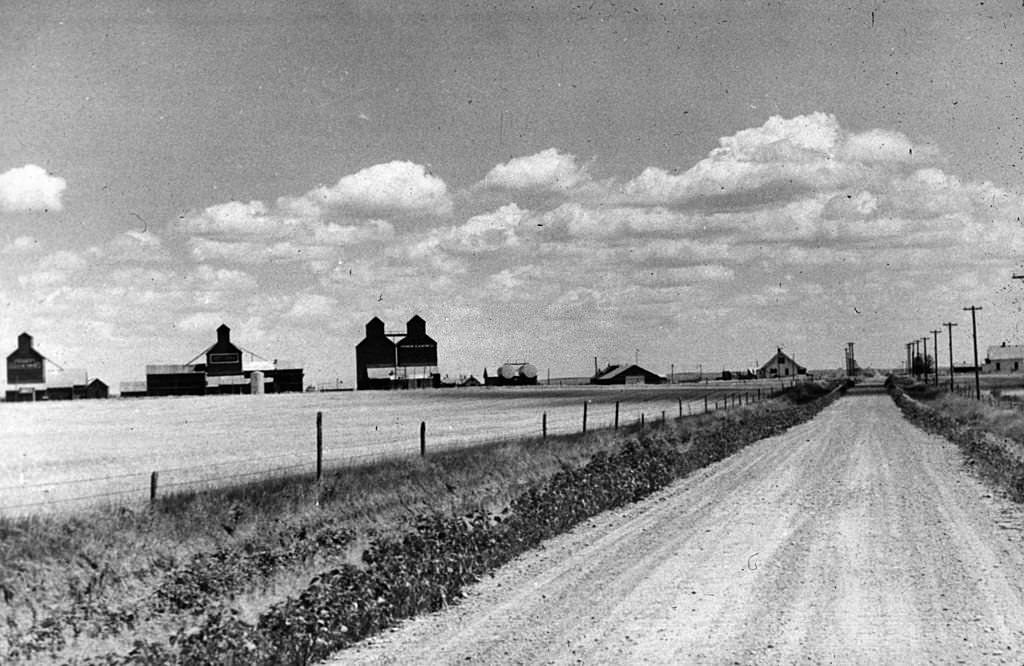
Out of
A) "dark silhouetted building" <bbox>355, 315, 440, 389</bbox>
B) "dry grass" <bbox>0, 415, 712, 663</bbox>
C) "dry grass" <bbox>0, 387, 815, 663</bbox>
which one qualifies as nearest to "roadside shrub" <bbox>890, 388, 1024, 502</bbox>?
"dry grass" <bbox>0, 387, 815, 663</bbox>

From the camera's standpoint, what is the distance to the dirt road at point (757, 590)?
8.97m

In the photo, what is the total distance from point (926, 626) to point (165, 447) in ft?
Answer: 98.8

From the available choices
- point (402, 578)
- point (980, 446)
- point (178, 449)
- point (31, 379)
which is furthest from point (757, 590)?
point (31, 379)

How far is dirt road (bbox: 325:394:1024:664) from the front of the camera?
897 centimetres

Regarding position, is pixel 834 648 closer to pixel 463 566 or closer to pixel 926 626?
pixel 926 626

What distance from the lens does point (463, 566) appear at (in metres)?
12.5

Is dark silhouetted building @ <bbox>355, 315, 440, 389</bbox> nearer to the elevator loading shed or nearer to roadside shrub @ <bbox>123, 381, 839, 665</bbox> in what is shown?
the elevator loading shed

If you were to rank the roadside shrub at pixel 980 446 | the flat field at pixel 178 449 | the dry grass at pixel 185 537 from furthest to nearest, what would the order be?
the roadside shrub at pixel 980 446
the flat field at pixel 178 449
the dry grass at pixel 185 537

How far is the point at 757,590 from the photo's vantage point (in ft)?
37.1

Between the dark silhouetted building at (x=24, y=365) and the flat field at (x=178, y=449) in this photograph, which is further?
the dark silhouetted building at (x=24, y=365)

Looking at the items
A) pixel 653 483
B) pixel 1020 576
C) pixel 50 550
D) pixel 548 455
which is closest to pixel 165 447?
pixel 548 455

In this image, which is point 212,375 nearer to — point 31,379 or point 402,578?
point 31,379

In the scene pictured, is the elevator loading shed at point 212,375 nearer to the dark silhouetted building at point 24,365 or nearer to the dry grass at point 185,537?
the dark silhouetted building at point 24,365

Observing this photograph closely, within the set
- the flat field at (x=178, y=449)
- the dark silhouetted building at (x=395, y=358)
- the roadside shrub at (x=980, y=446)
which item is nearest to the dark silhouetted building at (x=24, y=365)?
the dark silhouetted building at (x=395, y=358)
